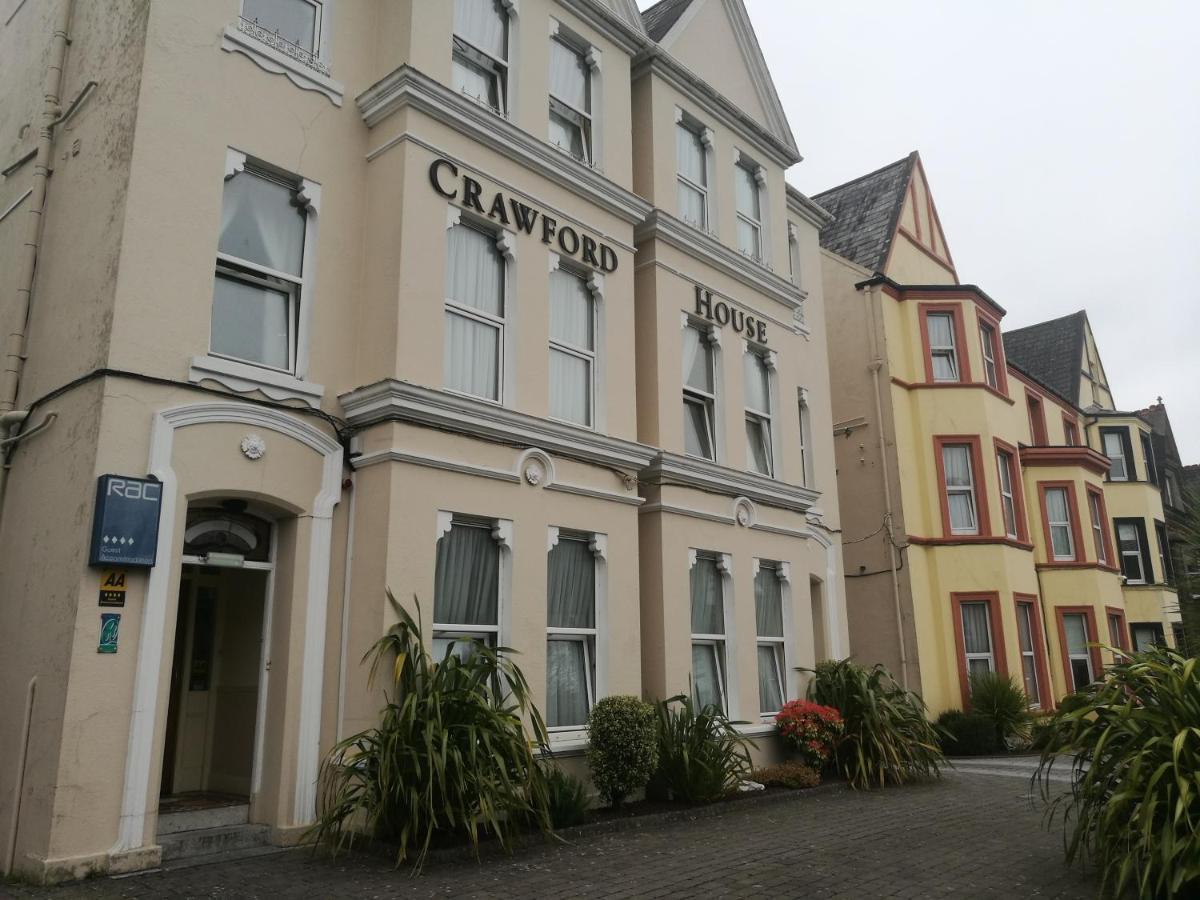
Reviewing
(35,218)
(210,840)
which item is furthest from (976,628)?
(35,218)

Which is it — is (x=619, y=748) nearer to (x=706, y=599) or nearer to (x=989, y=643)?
(x=706, y=599)

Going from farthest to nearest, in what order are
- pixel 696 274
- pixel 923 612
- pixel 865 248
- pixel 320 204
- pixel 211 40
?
pixel 865 248 → pixel 923 612 → pixel 696 274 → pixel 320 204 → pixel 211 40

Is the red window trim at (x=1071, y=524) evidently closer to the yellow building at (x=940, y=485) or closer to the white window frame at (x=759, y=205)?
the yellow building at (x=940, y=485)

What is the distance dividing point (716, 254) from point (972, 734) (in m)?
10.7

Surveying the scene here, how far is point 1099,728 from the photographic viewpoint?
7.32 metres

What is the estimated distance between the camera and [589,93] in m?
13.0

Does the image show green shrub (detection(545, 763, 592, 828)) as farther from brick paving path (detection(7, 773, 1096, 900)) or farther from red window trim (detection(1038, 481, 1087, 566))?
red window trim (detection(1038, 481, 1087, 566))

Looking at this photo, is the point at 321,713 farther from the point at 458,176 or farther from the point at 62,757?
the point at 458,176

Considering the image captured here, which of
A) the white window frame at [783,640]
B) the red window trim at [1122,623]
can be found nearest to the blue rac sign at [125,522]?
the white window frame at [783,640]

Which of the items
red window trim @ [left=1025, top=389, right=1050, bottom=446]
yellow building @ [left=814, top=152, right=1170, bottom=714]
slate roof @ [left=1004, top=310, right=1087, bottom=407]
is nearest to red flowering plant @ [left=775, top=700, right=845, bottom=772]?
yellow building @ [left=814, top=152, right=1170, bottom=714]

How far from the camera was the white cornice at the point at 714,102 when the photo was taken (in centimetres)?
1408

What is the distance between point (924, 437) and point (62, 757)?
17.7 metres

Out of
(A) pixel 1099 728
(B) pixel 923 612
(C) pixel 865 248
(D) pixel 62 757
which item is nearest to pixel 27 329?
(D) pixel 62 757

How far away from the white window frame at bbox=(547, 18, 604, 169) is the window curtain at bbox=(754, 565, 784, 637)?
647 centimetres
